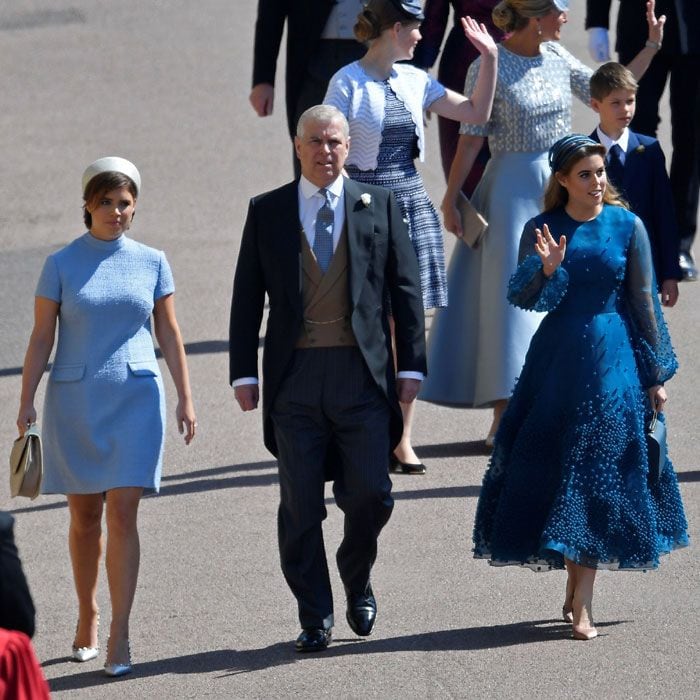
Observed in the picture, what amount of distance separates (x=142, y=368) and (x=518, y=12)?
113 inches

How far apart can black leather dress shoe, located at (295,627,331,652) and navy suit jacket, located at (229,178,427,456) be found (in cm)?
66

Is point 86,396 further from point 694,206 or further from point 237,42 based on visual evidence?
point 237,42

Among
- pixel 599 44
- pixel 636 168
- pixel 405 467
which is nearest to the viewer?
pixel 636 168

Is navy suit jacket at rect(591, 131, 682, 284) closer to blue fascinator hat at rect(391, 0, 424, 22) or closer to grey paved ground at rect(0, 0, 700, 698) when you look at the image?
blue fascinator hat at rect(391, 0, 424, 22)

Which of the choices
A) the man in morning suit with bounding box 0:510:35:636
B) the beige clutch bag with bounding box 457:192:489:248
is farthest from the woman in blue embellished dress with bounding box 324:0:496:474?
the man in morning suit with bounding box 0:510:35:636

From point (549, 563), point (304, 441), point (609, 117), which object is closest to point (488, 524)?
point (549, 563)

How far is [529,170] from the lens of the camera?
9.03 meters

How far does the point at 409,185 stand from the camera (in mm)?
8602

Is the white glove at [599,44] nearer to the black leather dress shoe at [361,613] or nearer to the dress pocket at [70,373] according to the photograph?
the black leather dress shoe at [361,613]

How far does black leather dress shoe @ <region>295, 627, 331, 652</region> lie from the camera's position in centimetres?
682

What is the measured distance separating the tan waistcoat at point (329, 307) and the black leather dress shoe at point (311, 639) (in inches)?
38.8

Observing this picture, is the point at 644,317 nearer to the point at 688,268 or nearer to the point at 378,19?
the point at 378,19

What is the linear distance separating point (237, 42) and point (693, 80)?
28.5 feet

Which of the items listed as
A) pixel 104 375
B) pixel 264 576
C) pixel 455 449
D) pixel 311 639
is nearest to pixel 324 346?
pixel 104 375
